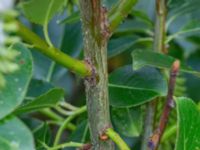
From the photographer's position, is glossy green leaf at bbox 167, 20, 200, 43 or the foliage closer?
the foliage

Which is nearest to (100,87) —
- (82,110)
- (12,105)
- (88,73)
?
(88,73)

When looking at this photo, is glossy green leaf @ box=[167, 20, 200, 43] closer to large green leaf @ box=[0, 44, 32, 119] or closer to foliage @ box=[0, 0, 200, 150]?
foliage @ box=[0, 0, 200, 150]

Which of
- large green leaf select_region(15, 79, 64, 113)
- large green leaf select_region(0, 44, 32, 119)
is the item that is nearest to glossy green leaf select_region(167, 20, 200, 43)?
large green leaf select_region(15, 79, 64, 113)

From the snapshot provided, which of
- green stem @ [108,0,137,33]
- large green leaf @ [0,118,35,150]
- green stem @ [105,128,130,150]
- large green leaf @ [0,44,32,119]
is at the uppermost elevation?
green stem @ [108,0,137,33]

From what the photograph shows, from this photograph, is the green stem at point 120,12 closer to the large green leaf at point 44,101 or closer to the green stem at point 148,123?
the large green leaf at point 44,101

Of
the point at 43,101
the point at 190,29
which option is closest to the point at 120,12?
the point at 43,101

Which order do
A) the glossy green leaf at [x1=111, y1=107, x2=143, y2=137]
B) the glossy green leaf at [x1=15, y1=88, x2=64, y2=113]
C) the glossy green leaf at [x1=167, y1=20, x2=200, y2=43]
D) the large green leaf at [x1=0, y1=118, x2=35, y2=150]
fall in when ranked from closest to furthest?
the large green leaf at [x1=0, y1=118, x2=35, y2=150], the glossy green leaf at [x1=15, y1=88, x2=64, y2=113], the glossy green leaf at [x1=111, y1=107, x2=143, y2=137], the glossy green leaf at [x1=167, y1=20, x2=200, y2=43]

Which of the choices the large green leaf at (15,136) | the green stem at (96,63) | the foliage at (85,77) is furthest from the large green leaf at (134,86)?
the large green leaf at (15,136)

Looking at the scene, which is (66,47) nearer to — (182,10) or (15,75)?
(182,10)

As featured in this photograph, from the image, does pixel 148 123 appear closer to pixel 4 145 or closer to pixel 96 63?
pixel 96 63
